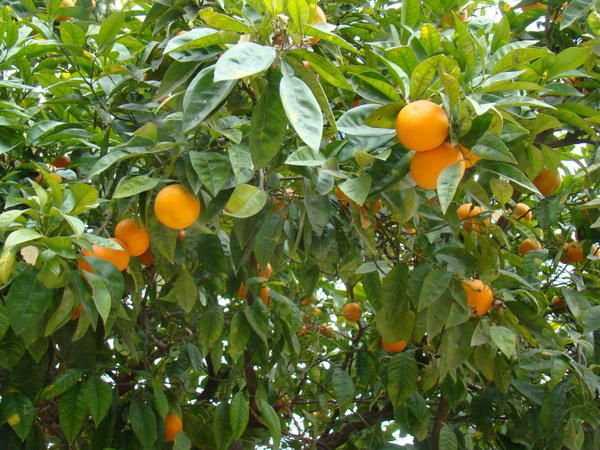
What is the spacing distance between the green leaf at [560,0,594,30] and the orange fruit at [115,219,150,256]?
125cm

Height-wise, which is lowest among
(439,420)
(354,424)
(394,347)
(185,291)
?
(354,424)

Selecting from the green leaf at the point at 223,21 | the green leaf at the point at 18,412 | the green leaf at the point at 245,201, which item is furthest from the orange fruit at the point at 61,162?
the green leaf at the point at 223,21

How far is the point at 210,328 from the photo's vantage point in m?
2.03

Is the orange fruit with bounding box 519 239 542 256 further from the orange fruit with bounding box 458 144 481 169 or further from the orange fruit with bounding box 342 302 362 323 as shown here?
the orange fruit with bounding box 458 144 481 169

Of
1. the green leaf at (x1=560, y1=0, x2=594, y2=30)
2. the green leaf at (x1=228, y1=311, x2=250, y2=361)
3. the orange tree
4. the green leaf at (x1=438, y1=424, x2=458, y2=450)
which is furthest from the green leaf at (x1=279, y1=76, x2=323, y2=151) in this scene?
the green leaf at (x1=438, y1=424, x2=458, y2=450)

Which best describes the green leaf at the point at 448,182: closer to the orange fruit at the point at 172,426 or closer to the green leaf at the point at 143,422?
the green leaf at the point at 143,422

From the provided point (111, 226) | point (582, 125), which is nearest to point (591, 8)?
point (582, 125)

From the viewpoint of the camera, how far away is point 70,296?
4.98 feet

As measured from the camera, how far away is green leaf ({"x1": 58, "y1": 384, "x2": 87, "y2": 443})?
6.02ft

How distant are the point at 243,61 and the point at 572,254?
1767 mm

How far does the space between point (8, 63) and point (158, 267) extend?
0.73m

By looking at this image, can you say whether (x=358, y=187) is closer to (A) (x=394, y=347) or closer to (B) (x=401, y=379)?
(B) (x=401, y=379)

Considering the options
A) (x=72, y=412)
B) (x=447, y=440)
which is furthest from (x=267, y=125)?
(x=447, y=440)

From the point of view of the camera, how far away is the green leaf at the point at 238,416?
79.0 inches
